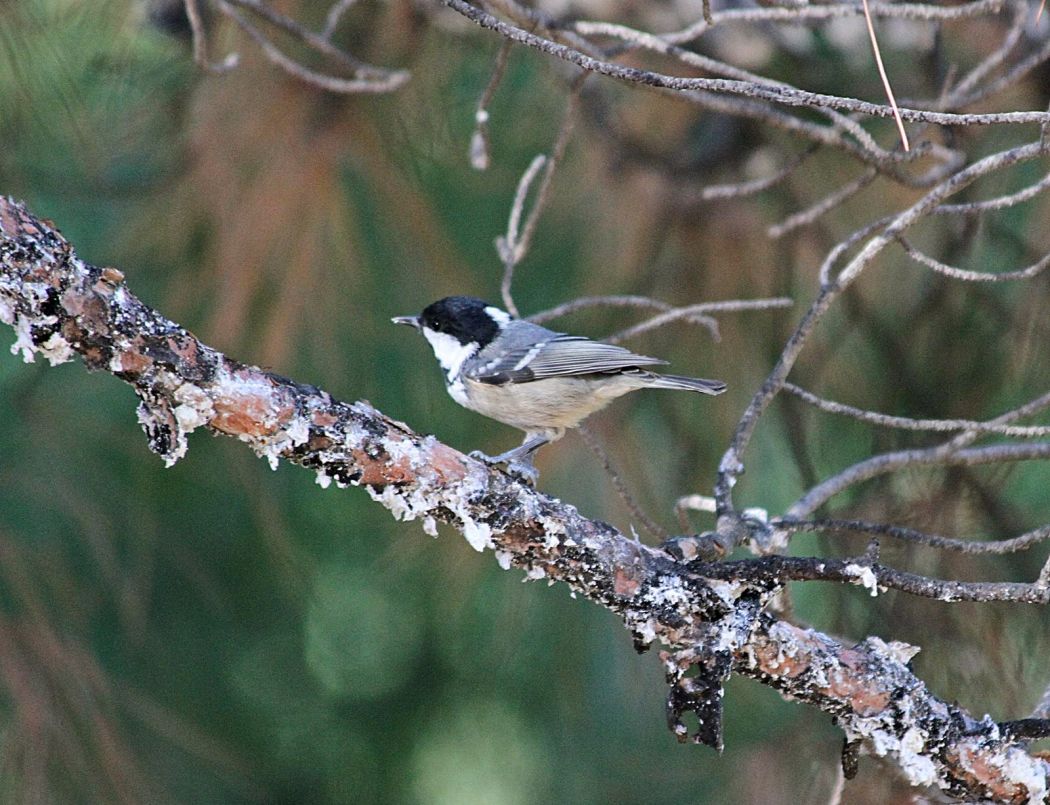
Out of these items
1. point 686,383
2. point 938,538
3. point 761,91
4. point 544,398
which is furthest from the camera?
point 544,398

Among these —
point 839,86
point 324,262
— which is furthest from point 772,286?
point 324,262

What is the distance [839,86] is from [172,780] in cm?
162

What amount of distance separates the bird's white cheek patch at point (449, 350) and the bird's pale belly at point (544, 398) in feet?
0.19

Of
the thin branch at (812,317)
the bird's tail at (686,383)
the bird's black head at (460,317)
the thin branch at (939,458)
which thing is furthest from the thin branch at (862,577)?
the bird's black head at (460,317)

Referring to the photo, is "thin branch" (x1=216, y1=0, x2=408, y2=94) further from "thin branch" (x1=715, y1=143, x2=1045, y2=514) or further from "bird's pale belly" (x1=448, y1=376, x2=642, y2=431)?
"thin branch" (x1=715, y1=143, x2=1045, y2=514)

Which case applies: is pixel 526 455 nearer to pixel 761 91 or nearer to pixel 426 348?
pixel 426 348

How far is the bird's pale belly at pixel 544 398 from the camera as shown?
6.39ft

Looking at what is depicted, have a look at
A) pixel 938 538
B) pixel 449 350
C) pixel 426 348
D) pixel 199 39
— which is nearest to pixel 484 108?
pixel 199 39

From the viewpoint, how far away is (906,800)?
1359mm

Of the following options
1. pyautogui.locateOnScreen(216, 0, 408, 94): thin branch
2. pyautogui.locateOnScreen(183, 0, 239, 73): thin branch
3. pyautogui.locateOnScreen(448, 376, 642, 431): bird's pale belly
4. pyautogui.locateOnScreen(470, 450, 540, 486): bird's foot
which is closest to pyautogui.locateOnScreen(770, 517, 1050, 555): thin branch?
pyautogui.locateOnScreen(470, 450, 540, 486): bird's foot

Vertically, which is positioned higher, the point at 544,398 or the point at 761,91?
the point at 761,91

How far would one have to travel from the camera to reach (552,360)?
2.04 metres

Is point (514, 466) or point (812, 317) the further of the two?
point (514, 466)

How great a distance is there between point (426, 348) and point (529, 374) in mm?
311
